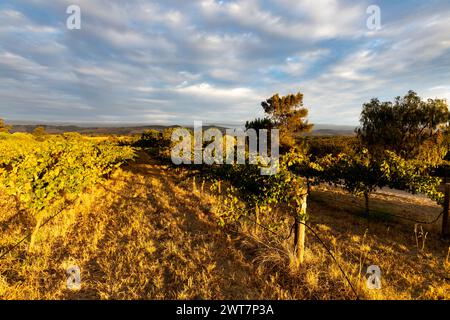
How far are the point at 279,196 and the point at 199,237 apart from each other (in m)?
2.92

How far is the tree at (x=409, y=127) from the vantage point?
28.6 m

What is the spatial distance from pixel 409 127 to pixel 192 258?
32.8 meters

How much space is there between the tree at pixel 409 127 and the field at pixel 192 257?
21.1 meters

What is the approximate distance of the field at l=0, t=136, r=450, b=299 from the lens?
5.19 m

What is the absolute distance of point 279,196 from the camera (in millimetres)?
6668

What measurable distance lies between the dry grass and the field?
0.08 ft

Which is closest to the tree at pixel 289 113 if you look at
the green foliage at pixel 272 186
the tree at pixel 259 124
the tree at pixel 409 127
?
the tree at pixel 259 124
